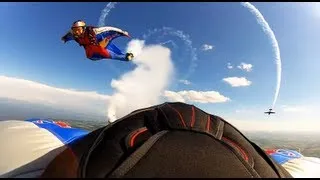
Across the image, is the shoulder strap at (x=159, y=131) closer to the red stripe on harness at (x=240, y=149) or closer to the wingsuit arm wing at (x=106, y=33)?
the red stripe on harness at (x=240, y=149)

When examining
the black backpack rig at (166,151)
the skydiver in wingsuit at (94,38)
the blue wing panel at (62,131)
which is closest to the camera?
the black backpack rig at (166,151)

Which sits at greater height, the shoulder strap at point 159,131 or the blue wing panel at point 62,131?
the shoulder strap at point 159,131

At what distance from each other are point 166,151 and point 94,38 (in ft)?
54.1

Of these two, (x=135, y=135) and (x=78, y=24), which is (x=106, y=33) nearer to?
(x=78, y=24)

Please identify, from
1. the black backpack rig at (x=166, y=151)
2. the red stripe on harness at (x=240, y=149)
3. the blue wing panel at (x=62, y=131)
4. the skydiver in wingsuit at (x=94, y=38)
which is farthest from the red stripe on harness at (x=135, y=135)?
the skydiver in wingsuit at (x=94, y=38)

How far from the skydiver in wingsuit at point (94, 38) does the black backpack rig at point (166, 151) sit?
15.6 m

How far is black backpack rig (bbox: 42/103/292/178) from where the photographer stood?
1.14 meters

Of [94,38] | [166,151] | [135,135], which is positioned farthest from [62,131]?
[94,38]

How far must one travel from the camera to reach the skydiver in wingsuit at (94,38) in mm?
17094

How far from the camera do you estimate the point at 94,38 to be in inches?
675

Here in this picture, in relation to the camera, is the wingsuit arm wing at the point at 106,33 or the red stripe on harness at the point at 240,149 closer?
the red stripe on harness at the point at 240,149

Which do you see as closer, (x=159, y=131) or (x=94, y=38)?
(x=159, y=131)

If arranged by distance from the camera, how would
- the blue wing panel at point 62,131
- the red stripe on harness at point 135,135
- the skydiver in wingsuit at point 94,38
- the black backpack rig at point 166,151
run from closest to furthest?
the black backpack rig at point 166,151 → the red stripe on harness at point 135,135 → the blue wing panel at point 62,131 → the skydiver in wingsuit at point 94,38

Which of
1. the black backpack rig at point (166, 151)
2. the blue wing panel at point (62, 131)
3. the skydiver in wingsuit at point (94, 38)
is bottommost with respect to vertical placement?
the blue wing panel at point (62, 131)
